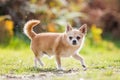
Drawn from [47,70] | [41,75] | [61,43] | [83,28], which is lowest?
[41,75]

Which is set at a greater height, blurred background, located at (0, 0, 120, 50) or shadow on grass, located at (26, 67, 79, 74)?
blurred background, located at (0, 0, 120, 50)

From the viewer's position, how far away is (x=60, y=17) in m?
21.0

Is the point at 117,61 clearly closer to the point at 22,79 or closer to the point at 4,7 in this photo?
the point at 22,79

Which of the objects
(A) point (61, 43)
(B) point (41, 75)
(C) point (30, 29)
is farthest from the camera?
(C) point (30, 29)

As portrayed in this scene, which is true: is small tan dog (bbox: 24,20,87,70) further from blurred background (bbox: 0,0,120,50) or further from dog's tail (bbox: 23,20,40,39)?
blurred background (bbox: 0,0,120,50)

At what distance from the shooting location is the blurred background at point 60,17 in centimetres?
1889

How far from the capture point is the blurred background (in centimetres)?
1889

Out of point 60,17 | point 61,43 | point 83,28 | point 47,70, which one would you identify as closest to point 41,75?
point 47,70

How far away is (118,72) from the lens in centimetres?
1014

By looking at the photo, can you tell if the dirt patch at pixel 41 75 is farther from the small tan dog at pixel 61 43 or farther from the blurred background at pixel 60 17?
the blurred background at pixel 60 17

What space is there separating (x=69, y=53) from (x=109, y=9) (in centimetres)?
1324

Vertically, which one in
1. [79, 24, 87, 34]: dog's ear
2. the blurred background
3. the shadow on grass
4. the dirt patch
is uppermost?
the blurred background

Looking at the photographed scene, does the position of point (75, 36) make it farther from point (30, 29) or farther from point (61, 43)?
point (30, 29)

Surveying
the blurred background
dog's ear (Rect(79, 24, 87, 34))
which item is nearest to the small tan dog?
dog's ear (Rect(79, 24, 87, 34))
